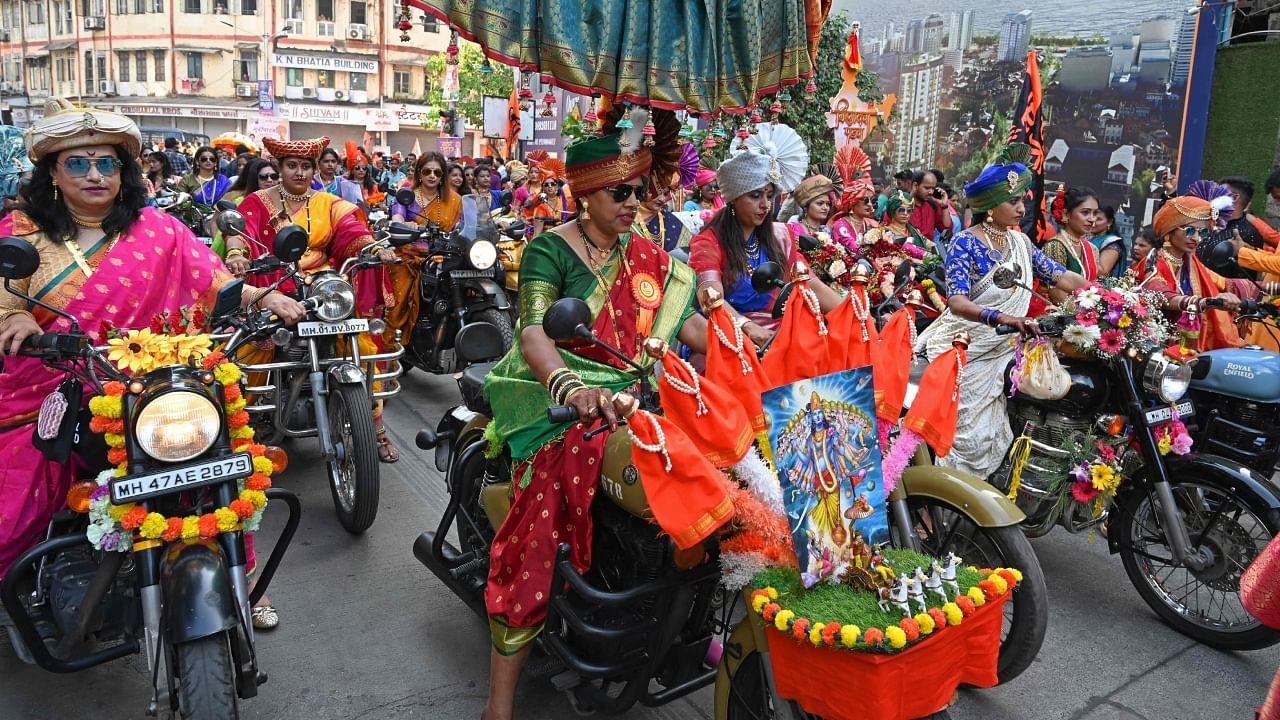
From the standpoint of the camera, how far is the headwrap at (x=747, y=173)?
421 cm

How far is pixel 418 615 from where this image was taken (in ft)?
13.2

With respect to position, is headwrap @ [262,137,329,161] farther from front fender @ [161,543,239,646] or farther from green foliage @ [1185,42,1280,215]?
green foliage @ [1185,42,1280,215]

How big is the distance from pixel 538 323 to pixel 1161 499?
2.84 m

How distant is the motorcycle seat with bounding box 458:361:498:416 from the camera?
366cm

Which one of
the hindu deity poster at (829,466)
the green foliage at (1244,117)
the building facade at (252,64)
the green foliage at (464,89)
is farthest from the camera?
the building facade at (252,64)

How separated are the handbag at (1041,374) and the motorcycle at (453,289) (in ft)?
13.1

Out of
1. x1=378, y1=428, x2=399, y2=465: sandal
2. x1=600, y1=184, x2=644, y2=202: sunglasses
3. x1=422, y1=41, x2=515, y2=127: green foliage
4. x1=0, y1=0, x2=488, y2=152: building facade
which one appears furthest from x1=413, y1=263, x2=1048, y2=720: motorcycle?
x1=0, y1=0, x2=488, y2=152: building facade

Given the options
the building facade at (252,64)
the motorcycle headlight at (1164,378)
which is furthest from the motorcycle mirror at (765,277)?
the building facade at (252,64)

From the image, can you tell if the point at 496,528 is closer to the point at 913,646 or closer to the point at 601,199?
the point at 601,199

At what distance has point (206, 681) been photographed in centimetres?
248

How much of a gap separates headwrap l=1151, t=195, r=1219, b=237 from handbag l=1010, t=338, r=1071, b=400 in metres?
1.93

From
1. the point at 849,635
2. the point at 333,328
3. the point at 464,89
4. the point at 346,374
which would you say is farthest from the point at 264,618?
the point at 464,89

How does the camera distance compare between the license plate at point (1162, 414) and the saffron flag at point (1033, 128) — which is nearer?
the license plate at point (1162, 414)

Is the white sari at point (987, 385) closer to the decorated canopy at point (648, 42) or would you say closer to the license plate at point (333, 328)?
the decorated canopy at point (648, 42)
